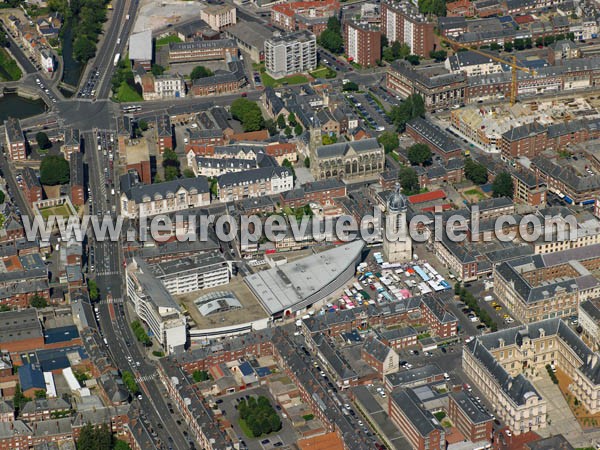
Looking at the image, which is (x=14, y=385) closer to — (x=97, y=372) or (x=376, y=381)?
(x=97, y=372)

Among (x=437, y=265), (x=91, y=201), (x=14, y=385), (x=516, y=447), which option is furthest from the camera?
(x=91, y=201)

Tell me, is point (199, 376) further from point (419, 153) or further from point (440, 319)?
point (419, 153)

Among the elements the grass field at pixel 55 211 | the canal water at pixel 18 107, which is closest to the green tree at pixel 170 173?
the grass field at pixel 55 211

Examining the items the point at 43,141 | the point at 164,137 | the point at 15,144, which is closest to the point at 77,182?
the point at 15,144

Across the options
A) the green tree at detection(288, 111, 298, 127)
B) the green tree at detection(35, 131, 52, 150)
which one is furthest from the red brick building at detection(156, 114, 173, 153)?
the green tree at detection(288, 111, 298, 127)

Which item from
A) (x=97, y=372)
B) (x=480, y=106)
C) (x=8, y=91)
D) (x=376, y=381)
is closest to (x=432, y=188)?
(x=480, y=106)

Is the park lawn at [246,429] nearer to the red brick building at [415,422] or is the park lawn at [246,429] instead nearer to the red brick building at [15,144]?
the red brick building at [415,422]
